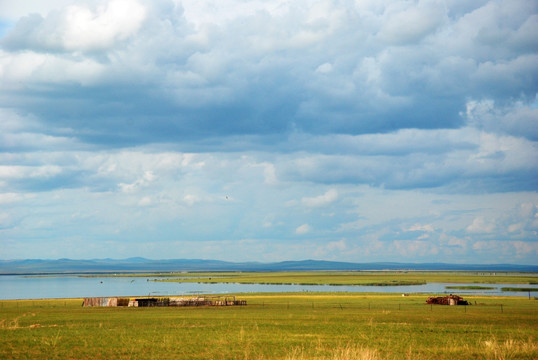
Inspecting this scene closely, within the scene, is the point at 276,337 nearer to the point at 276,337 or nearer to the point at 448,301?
the point at 276,337

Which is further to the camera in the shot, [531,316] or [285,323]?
[531,316]

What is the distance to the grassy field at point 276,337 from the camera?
1484 inches

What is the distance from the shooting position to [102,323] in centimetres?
5984

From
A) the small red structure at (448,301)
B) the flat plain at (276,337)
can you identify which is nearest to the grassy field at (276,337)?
the flat plain at (276,337)

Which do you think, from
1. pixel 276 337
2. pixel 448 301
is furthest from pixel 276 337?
pixel 448 301

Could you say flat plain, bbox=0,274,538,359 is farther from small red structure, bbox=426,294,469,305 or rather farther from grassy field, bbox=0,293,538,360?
small red structure, bbox=426,294,469,305

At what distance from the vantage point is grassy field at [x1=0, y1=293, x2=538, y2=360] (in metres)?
37.7

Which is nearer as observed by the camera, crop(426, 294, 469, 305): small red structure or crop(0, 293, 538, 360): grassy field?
crop(0, 293, 538, 360): grassy field

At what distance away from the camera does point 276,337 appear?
46531mm

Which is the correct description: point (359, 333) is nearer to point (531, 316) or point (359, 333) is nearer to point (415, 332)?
point (415, 332)

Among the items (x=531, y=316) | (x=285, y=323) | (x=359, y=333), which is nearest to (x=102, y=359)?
(x=359, y=333)

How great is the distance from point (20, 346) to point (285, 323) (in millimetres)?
25607

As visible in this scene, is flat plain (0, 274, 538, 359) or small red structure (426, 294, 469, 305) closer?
flat plain (0, 274, 538, 359)

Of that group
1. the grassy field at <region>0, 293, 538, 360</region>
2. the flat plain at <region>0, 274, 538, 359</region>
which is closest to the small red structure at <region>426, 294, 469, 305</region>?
the flat plain at <region>0, 274, 538, 359</region>
